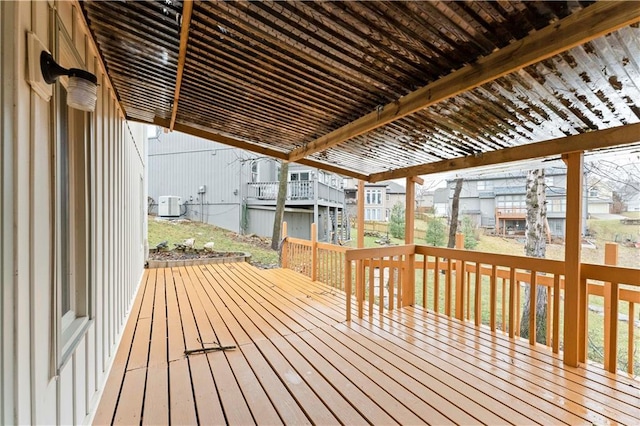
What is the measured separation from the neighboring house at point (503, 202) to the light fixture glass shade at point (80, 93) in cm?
1027

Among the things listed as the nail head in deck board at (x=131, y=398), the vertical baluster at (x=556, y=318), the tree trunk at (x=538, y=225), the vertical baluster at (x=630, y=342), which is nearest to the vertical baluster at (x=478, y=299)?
the vertical baluster at (x=556, y=318)

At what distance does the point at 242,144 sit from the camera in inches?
185

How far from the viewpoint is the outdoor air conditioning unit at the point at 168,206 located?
13.1 m

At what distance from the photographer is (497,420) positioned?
1889 mm

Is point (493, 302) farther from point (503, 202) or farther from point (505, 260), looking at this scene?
point (503, 202)

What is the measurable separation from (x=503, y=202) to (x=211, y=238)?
1206 cm

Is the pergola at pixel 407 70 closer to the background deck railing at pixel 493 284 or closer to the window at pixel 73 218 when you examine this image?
the background deck railing at pixel 493 284

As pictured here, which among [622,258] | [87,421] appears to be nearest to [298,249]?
[87,421]

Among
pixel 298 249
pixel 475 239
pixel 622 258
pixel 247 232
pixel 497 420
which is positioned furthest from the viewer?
pixel 247 232

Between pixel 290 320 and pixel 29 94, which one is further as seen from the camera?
pixel 290 320

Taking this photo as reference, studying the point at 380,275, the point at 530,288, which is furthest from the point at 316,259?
the point at 530,288

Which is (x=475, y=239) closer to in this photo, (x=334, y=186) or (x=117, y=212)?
(x=334, y=186)

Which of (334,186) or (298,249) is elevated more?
(334,186)

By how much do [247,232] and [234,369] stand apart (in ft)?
35.2
